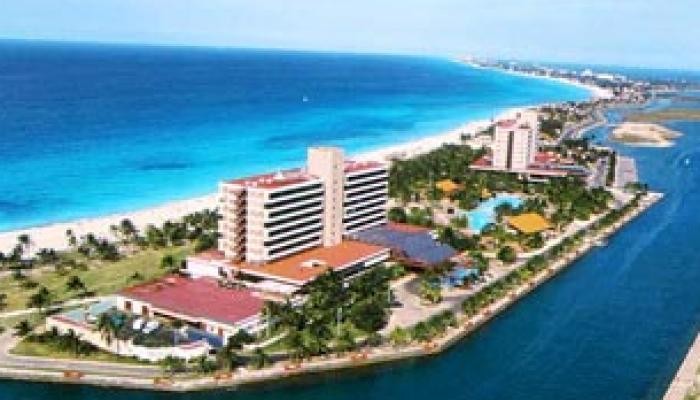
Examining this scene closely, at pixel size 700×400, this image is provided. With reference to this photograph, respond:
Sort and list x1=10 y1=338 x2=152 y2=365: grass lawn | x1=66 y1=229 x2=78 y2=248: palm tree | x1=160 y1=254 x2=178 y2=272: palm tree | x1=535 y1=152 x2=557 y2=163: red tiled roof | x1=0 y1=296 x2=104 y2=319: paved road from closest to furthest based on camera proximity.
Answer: x1=10 y1=338 x2=152 y2=365: grass lawn, x1=0 y1=296 x2=104 y2=319: paved road, x1=160 y1=254 x2=178 y2=272: palm tree, x1=66 y1=229 x2=78 y2=248: palm tree, x1=535 y1=152 x2=557 y2=163: red tiled roof

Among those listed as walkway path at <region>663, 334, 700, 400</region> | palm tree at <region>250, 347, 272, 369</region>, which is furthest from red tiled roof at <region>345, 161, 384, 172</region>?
walkway path at <region>663, 334, 700, 400</region>

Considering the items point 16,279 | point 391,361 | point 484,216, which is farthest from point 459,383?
point 484,216

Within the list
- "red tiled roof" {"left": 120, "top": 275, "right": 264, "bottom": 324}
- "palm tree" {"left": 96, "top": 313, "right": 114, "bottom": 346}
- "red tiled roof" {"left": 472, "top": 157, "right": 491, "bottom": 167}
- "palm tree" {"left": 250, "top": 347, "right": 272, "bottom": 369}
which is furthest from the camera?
"red tiled roof" {"left": 472, "top": 157, "right": 491, "bottom": 167}

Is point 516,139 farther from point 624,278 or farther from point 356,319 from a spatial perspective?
point 356,319

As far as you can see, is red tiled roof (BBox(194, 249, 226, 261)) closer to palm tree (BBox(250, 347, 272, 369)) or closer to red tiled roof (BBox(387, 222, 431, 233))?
palm tree (BBox(250, 347, 272, 369))

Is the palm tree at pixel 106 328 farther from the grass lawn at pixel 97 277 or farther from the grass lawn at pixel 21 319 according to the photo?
the grass lawn at pixel 97 277

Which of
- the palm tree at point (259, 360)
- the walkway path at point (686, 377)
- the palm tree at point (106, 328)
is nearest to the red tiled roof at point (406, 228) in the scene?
the walkway path at point (686, 377)

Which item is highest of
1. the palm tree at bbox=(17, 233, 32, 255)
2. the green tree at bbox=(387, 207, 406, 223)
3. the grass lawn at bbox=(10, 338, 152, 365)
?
the green tree at bbox=(387, 207, 406, 223)
